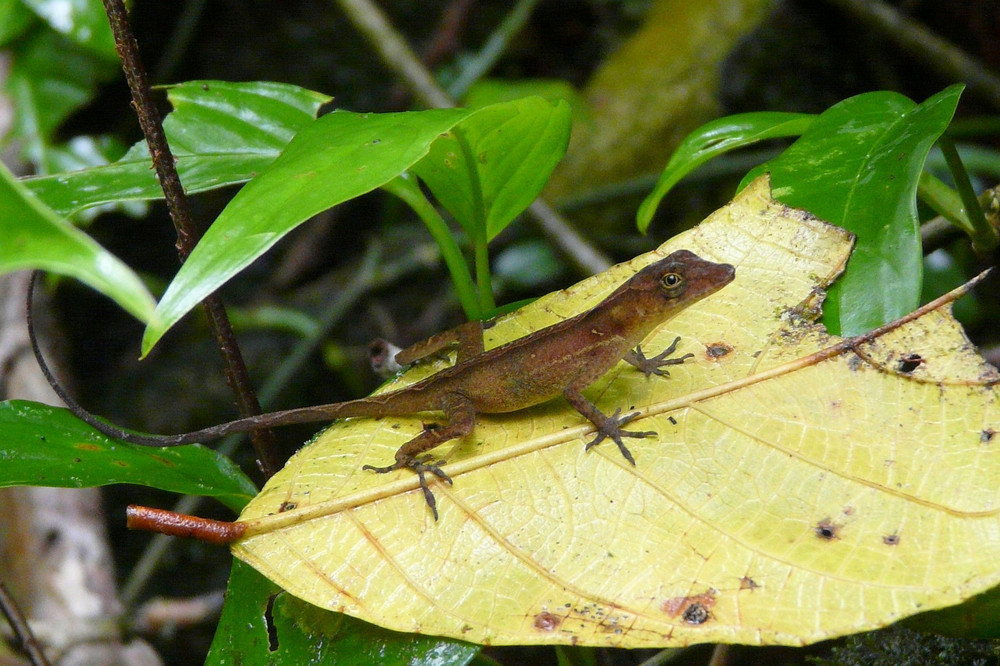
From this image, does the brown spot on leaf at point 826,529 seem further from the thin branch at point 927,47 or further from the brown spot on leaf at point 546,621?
the thin branch at point 927,47

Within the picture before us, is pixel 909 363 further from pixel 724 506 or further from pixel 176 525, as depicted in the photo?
pixel 176 525

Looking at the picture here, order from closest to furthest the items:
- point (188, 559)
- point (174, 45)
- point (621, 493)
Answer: point (621, 493) < point (188, 559) < point (174, 45)

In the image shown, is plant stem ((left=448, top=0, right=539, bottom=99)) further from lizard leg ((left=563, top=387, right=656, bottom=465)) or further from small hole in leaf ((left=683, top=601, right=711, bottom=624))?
small hole in leaf ((left=683, top=601, right=711, bottom=624))

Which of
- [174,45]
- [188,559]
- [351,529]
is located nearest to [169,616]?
[188,559]

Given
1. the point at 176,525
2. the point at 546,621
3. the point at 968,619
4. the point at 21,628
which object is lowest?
the point at 968,619

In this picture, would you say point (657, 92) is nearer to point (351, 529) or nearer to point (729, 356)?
point (729, 356)

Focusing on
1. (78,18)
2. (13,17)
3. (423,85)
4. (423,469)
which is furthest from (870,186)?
(13,17)

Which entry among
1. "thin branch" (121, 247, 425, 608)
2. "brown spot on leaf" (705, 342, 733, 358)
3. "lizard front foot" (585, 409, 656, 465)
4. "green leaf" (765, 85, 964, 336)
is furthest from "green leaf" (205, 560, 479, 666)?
"thin branch" (121, 247, 425, 608)
